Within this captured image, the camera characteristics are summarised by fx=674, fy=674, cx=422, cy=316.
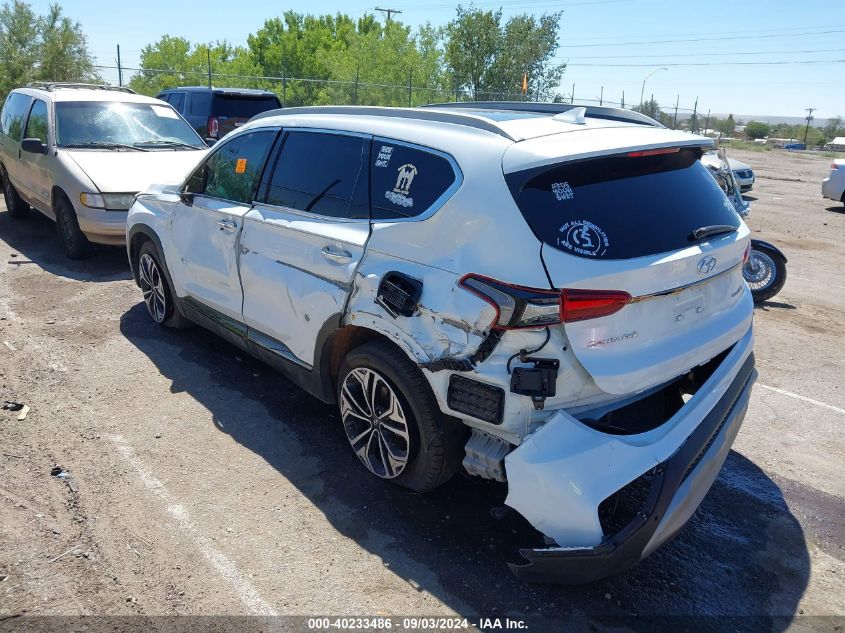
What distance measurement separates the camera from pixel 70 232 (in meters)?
7.92

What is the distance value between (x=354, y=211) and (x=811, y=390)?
3.86 meters

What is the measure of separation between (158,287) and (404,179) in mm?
3288

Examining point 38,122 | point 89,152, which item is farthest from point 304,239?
point 38,122

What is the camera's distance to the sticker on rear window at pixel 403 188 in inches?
134

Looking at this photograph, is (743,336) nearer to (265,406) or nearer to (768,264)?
(265,406)

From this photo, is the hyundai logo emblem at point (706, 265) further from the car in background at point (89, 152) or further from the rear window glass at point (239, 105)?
the rear window glass at point (239, 105)

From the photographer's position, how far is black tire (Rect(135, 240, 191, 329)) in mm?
5695

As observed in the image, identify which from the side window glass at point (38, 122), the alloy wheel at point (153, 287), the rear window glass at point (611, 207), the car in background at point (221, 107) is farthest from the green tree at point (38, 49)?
the rear window glass at point (611, 207)

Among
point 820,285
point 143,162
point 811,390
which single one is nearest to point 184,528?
point 811,390

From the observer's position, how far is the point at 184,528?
11.2ft

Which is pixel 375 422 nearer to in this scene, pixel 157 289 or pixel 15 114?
pixel 157 289

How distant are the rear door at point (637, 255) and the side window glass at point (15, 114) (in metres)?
8.74

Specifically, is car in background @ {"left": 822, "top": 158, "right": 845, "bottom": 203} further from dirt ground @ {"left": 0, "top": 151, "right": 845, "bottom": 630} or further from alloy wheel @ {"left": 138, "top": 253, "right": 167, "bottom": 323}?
alloy wheel @ {"left": 138, "top": 253, "right": 167, "bottom": 323}

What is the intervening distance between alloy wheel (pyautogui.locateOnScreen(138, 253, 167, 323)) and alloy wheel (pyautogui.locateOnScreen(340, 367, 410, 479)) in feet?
8.95
